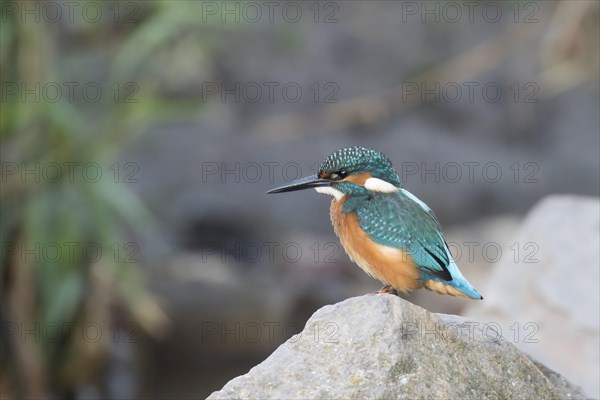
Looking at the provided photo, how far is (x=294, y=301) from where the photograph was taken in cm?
945

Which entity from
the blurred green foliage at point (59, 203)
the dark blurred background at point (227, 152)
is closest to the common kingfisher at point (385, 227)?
the dark blurred background at point (227, 152)

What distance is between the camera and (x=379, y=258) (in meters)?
3.78

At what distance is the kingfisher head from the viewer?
385cm

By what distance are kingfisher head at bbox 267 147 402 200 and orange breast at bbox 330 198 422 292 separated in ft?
0.37

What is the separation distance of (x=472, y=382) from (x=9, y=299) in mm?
5150

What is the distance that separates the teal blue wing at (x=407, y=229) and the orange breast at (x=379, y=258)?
2 centimetres

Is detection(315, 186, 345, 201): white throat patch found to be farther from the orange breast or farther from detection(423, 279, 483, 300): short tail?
detection(423, 279, 483, 300): short tail

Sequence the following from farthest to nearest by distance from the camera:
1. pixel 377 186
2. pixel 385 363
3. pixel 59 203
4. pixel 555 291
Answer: pixel 59 203 < pixel 555 291 < pixel 377 186 < pixel 385 363

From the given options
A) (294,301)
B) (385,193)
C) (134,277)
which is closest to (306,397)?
(385,193)

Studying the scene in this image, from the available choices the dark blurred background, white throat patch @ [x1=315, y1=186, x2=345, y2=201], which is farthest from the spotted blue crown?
the dark blurred background

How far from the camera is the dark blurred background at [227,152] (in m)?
7.51

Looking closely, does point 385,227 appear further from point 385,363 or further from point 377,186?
point 385,363

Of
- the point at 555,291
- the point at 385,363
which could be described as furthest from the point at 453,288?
the point at 555,291

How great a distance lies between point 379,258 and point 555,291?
1331mm
